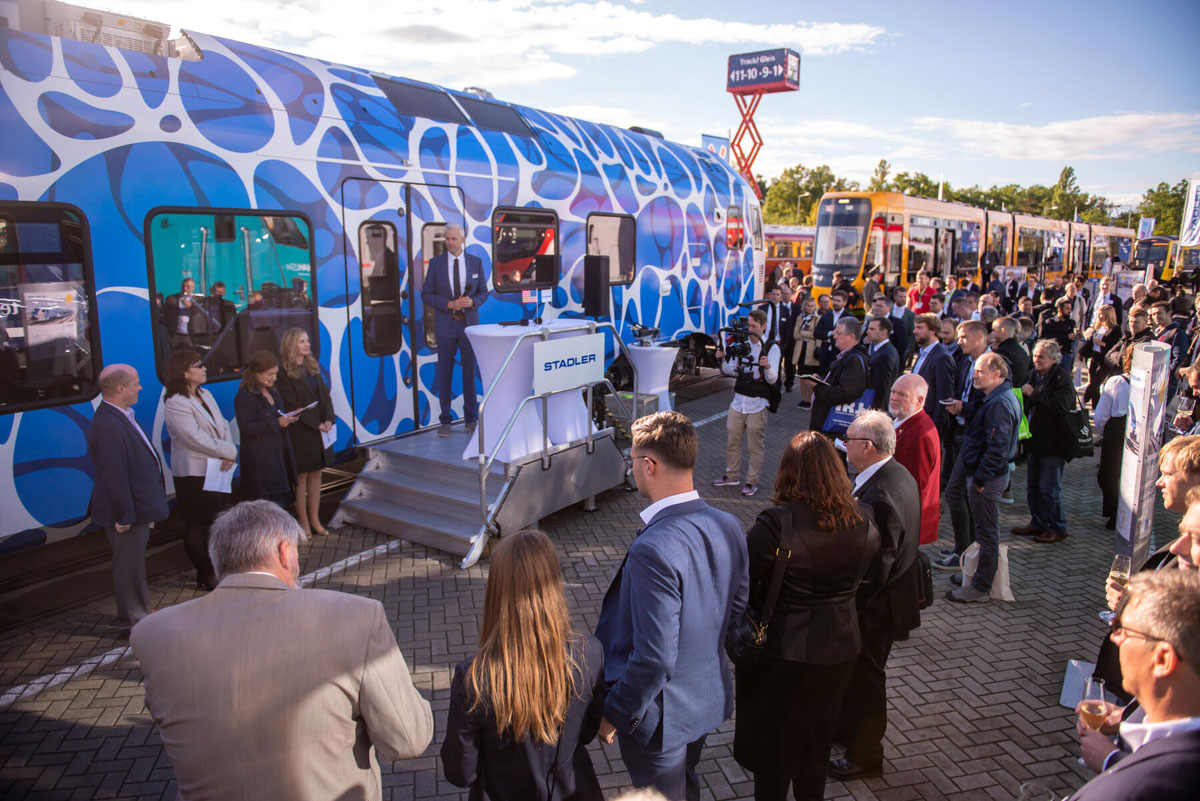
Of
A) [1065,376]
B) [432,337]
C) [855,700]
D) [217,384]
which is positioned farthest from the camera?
[432,337]

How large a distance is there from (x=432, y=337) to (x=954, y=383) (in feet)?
16.7

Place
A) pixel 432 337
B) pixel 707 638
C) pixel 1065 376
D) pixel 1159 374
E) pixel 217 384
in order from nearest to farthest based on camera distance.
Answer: pixel 707 638
pixel 1159 374
pixel 217 384
pixel 1065 376
pixel 432 337

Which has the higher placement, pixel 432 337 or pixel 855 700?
pixel 432 337

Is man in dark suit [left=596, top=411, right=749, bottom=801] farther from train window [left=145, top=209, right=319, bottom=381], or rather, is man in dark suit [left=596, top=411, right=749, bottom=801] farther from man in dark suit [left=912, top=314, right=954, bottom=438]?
man in dark suit [left=912, top=314, right=954, bottom=438]

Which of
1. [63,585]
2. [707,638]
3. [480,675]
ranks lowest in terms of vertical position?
[63,585]

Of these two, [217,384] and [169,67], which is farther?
[217,384]

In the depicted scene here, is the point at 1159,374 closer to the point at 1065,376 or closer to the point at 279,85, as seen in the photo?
the point at 1065,376

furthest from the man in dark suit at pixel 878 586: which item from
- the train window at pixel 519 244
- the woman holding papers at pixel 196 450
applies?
the train window at pixel 519 244

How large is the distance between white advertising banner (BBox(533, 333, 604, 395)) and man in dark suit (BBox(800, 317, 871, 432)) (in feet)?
6.90

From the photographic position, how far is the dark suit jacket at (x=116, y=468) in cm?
477

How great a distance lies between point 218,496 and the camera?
5.64 m

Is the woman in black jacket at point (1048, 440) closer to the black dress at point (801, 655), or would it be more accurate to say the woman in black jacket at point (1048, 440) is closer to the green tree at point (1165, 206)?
the black dress at point (801, 655)

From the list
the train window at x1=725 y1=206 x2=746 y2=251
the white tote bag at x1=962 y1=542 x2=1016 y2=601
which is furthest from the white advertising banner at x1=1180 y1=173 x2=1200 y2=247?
the white tote bag at x1=962 y1=542 x2=1016 y2=601

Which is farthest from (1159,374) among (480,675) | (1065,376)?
(480,675)
